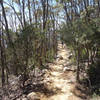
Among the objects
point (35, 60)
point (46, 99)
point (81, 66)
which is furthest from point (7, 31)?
point (81, 66)

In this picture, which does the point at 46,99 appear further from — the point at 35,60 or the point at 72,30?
the point at 72,30

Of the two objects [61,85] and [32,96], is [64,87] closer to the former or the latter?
[61,85]

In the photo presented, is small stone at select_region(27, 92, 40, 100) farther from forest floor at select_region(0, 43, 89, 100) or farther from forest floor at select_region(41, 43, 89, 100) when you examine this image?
forest floor at select_region(41, 43, 89, 100)

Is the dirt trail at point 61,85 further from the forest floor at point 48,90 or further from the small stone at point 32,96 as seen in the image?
the small stone at point 32,96

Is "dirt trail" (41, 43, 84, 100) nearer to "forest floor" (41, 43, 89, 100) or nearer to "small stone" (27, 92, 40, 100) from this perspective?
"forest floor" (41, 43, 89, 100)

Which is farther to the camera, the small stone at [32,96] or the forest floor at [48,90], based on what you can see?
the forest floor at [48,90]

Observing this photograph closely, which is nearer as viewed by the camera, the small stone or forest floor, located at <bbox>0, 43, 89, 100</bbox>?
the small stone

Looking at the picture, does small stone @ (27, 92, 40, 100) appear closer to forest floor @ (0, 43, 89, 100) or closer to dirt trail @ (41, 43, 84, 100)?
forest floor @ (0, 43, 89, 100)

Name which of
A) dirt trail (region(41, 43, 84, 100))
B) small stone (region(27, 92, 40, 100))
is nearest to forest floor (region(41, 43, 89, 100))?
dirt trail (region(41, 43, 84, 100))

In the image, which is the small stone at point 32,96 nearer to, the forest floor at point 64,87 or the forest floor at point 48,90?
the forest floor at point 48,90

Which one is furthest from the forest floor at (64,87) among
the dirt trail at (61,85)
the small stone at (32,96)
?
the small stone at (32,96)

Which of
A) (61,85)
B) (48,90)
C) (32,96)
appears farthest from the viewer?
(61,85)

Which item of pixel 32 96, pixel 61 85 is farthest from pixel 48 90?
pixel 32 96

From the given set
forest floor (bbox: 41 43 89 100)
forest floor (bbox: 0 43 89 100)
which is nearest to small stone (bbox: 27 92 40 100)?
forest floor (bbox: 0 43 89 100)
